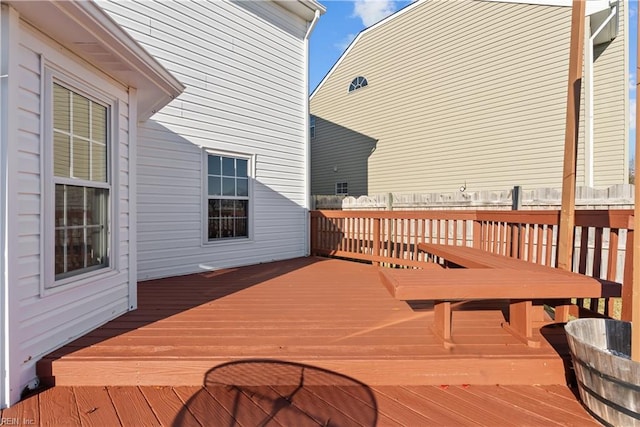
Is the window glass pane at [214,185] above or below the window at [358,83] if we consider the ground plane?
below

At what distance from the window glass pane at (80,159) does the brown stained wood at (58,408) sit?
140 cm

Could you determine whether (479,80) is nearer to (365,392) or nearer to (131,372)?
(365,392)

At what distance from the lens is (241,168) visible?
5625 millimetres

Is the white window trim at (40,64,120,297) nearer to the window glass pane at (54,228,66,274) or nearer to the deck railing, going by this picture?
the window glass pane at (54,228,66,274)

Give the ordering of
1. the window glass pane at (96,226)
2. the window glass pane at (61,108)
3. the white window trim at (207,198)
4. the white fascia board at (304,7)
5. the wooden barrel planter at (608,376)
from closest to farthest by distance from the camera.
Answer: the wooden barrel planter at (608,376) → the window glass pane at (61,108) → the window glass pane at (96,226) → the white window trim at (207,198) → the white fascia board at (304,7)

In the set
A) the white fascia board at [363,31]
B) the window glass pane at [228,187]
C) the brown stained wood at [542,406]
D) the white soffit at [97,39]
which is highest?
the white fascia board at [363,31]

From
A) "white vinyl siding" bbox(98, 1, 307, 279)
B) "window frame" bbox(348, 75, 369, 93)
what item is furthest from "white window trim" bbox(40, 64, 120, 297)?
"window frame" bbox(348, 75, 369, 93)

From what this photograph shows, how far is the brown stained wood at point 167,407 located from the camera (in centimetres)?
173

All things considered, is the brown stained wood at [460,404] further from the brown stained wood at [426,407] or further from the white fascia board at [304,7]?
the white fascia board at [304,7]

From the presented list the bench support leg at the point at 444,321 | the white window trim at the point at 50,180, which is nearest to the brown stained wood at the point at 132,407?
the white window trim at the point at 50,180

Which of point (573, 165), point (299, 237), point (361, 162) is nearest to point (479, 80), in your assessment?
point (361, 162)

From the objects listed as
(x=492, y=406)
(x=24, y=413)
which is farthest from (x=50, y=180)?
(x=492, y=406)

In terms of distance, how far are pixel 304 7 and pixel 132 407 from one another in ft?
21.2

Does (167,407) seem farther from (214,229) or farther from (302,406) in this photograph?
(214,229)
